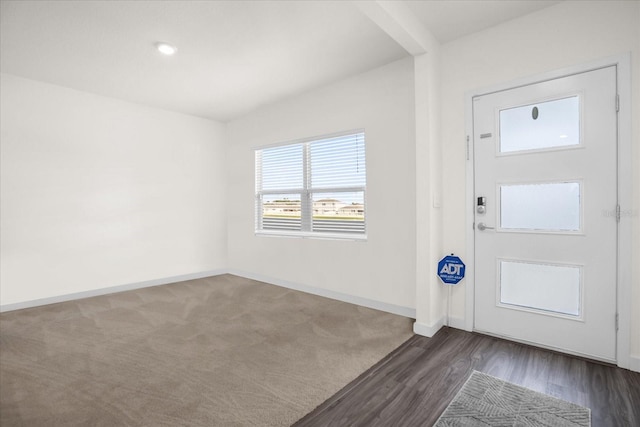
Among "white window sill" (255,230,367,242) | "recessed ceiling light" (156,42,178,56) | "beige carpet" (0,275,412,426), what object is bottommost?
"beige carpet" (0,275,412,426)

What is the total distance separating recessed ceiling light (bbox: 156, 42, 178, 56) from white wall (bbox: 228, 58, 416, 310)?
168cm

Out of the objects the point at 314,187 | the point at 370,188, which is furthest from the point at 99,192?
the point at 370,188

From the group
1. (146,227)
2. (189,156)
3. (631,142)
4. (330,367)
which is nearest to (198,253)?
(146,227)

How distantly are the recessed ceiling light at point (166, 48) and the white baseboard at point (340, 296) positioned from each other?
3.17 meters

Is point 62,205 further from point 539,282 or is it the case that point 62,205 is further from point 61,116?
point 539,282

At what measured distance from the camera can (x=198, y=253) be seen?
201 inches

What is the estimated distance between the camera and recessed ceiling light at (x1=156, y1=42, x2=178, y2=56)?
113 inches

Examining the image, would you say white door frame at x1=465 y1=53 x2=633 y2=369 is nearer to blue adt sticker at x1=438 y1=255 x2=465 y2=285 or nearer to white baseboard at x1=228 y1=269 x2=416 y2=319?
blue adt sticker at x1=438 y1=255 x2=465 y2=285

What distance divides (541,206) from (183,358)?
314cm

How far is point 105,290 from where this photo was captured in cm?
413

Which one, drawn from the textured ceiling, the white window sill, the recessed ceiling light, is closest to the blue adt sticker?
the white window sill

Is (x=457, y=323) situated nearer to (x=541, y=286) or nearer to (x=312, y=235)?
(x=541, y=286)

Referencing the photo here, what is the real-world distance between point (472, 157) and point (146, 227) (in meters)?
4.53

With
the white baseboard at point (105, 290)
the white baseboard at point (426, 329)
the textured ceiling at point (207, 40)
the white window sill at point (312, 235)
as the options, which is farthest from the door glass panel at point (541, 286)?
the white baseboard at point (105, 290)
